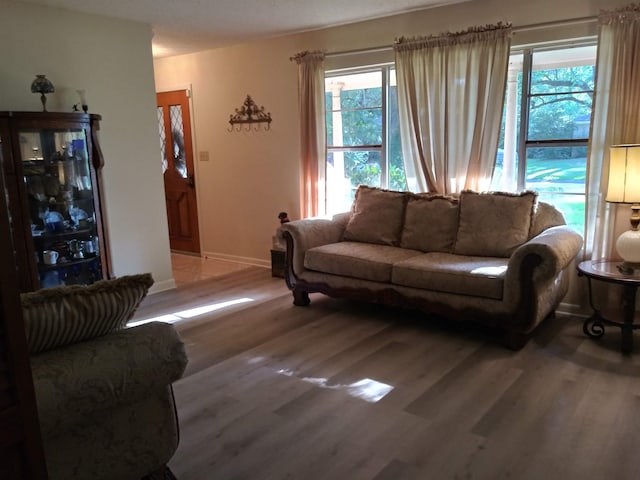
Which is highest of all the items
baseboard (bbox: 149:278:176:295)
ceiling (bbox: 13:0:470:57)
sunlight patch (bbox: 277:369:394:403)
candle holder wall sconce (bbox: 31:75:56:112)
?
ceiling (bbox: 13:0:470:57)

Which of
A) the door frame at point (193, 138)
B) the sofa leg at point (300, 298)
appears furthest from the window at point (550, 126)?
the door frame at point (193, 138)

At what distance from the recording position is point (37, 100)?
3.80 m

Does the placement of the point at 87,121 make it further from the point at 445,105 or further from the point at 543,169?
the point at 543,169

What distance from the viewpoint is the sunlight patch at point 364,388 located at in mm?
2613

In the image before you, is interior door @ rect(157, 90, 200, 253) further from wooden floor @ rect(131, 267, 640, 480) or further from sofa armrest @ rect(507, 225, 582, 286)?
sofa armrest @ rect(507, 225, 582, 286)

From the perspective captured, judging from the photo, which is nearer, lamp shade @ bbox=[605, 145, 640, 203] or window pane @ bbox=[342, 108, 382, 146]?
lamp shade @ bbox=[605, 145, 640, 203]

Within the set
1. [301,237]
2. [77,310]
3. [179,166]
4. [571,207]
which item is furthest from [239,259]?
Answer: [77,310]

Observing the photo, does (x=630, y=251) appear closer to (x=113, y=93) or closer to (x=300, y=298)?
(x=300, y=298)

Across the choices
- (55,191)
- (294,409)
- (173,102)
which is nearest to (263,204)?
(173,102)

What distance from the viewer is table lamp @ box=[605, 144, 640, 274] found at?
304 cm

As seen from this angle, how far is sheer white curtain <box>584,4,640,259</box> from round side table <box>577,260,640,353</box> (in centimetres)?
27

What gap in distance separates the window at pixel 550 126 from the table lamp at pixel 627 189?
55cm

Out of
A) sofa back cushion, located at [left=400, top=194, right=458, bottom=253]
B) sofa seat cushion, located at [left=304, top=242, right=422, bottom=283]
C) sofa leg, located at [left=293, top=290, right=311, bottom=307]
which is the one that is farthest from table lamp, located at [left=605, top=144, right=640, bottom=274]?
sofa leg, located at [left=293, top=290, right=311, bottom=307]

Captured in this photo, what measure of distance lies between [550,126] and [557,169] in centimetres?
33
